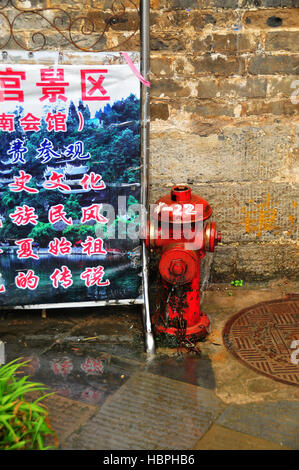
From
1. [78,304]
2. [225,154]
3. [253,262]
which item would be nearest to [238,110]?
[225,154]

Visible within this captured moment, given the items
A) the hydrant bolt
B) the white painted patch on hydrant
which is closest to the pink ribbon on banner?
the white painted patch on hydrant

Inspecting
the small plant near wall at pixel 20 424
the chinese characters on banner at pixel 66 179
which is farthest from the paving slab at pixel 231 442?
the chinese characters on banner at pixel 66 179

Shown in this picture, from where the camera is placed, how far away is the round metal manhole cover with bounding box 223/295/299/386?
444cm

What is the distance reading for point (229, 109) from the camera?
17.4ft

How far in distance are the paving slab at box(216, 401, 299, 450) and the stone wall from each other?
2.07m

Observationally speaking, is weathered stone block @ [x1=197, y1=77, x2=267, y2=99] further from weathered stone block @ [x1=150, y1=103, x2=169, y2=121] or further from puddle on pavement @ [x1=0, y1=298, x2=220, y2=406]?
puddle on pavement @ [x1=0, y1=298, x2=220, y2=406]

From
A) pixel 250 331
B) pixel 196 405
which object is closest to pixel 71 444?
pixel 196 405

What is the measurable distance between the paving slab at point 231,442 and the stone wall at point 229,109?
238 cm

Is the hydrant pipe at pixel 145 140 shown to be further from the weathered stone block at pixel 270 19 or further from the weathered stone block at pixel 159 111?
the weathered stone block at pixel 270 19

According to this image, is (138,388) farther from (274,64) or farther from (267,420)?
(274,64)

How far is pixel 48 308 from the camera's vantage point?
527 centimetres

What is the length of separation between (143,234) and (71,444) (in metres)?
1.96

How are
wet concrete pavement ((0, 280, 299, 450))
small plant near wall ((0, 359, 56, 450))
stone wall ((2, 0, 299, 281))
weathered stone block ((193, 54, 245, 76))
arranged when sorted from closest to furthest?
small plant near wall ((0, 359, 56, 450))
wet concrete pavement ((0, 280, 299, 450))
stone wall ((2, 0, 299, 281))
weathered stone block ((193, 54, 245, 76))

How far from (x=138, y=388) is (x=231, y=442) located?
2.96ft
